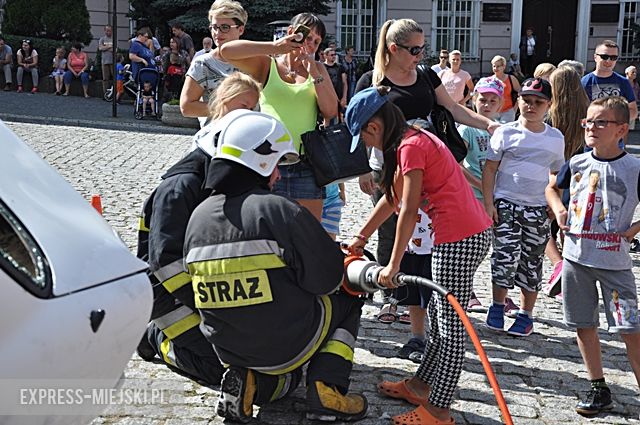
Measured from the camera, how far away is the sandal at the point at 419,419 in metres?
4.08

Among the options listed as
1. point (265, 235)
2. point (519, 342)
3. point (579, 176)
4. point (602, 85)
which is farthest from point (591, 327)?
point (602, 85)

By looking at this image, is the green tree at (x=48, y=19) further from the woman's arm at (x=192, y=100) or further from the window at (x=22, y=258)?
the window at (x=22, y=258)

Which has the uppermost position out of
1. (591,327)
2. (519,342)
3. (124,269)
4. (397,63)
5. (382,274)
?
(397,63)

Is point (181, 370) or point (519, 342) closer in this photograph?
point (181, 370)

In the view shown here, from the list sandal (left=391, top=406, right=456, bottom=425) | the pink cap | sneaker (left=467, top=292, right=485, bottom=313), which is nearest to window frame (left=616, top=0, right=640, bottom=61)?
the pink cap

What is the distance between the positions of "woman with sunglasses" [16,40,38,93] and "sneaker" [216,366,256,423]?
70.6 ft

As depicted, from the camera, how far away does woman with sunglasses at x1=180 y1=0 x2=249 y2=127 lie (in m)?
5.72

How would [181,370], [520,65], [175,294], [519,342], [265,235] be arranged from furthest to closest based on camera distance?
[520,65], [519,342], [181,370], [175,294], [265,235]

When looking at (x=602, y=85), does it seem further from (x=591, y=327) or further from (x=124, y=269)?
(x=124, y=269)

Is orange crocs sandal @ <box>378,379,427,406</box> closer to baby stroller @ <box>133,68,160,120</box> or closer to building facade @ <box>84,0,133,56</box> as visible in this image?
baby stroller @ <box>133,68,160,120</box>

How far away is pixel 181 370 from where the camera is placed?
15.4 feet

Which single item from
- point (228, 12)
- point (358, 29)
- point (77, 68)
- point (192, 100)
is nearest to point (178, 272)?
point (192, 100)

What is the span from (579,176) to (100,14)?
2541 centimetres

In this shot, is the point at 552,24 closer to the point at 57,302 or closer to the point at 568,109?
the point at 568,109
